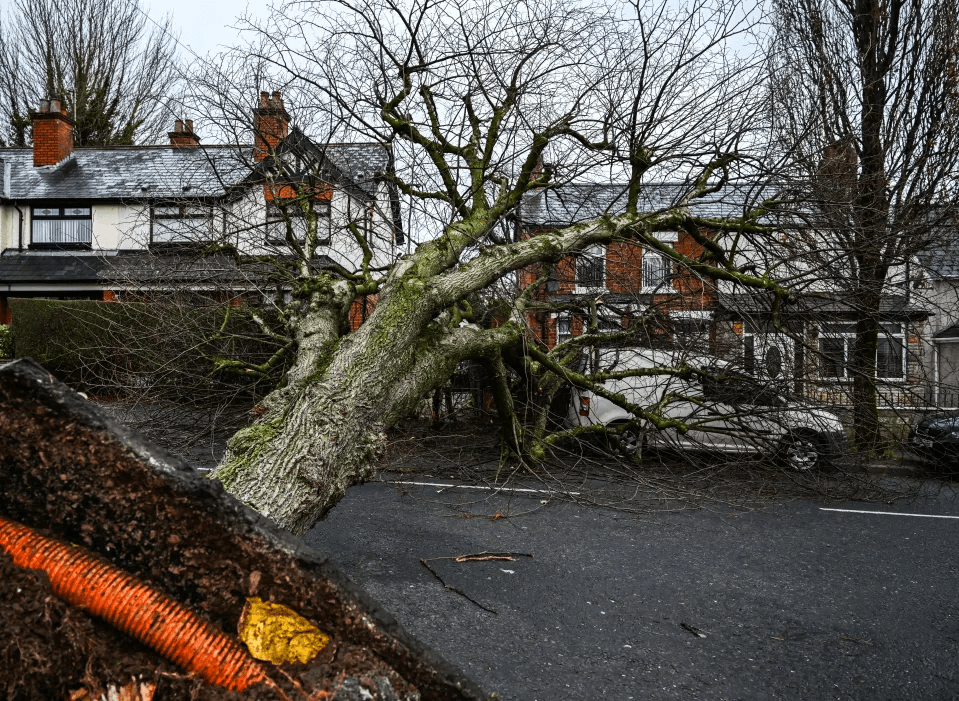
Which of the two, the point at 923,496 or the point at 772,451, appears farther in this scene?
the point at 923,496

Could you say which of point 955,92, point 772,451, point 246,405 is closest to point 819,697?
point 772,451

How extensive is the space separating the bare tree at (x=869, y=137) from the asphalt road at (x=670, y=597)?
1.63 m

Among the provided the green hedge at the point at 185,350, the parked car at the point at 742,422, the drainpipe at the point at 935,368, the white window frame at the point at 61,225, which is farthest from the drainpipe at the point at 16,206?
the drainpipe at the point at 935,368

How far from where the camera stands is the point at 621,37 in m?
6.10

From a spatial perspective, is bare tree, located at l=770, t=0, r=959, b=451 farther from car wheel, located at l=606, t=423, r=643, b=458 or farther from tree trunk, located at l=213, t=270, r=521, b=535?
tree trunk, located at l=213, t=270, r=521, b=535

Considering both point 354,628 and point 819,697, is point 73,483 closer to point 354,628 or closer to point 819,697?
point 354,628

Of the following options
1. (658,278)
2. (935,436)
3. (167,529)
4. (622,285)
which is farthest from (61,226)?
(167,529)

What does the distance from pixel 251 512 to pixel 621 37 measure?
584cm

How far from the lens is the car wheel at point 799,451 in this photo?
20.7 ft

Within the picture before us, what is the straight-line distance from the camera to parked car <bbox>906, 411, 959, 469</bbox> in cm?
661

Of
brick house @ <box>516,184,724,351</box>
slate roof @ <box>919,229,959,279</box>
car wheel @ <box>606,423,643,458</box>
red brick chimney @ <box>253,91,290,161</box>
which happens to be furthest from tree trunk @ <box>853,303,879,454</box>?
red brick chimney @ <box>253,91,290,161</box>

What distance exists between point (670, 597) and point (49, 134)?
24225 millimetres

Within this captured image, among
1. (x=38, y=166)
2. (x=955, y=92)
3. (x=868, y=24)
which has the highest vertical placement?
(x=38, y=166)

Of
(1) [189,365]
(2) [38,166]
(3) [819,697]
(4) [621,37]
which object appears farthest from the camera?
(2) [38,166]
